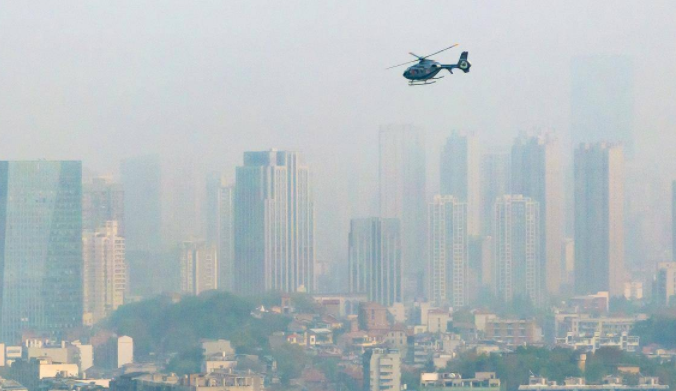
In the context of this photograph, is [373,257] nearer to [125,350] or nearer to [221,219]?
[221,219]

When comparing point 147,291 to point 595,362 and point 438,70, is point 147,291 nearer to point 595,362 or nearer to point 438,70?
point 595,362

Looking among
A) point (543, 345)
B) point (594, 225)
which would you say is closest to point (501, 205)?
point (594, 225)

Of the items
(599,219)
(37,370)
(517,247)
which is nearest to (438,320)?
(599,219)

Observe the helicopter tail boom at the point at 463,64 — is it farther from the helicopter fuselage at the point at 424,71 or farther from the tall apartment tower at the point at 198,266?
the tall apartment tower at the point at 198,266

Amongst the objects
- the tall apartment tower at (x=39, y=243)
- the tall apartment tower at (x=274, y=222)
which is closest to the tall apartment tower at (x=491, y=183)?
the tall apartment tower at (x=274, y=222)

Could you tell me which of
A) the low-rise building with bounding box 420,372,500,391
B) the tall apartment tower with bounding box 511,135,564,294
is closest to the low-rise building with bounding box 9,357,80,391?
the low-rise building with bounding box 420,372,500,391

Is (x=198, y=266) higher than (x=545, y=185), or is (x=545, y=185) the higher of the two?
(x=545, y=185)
